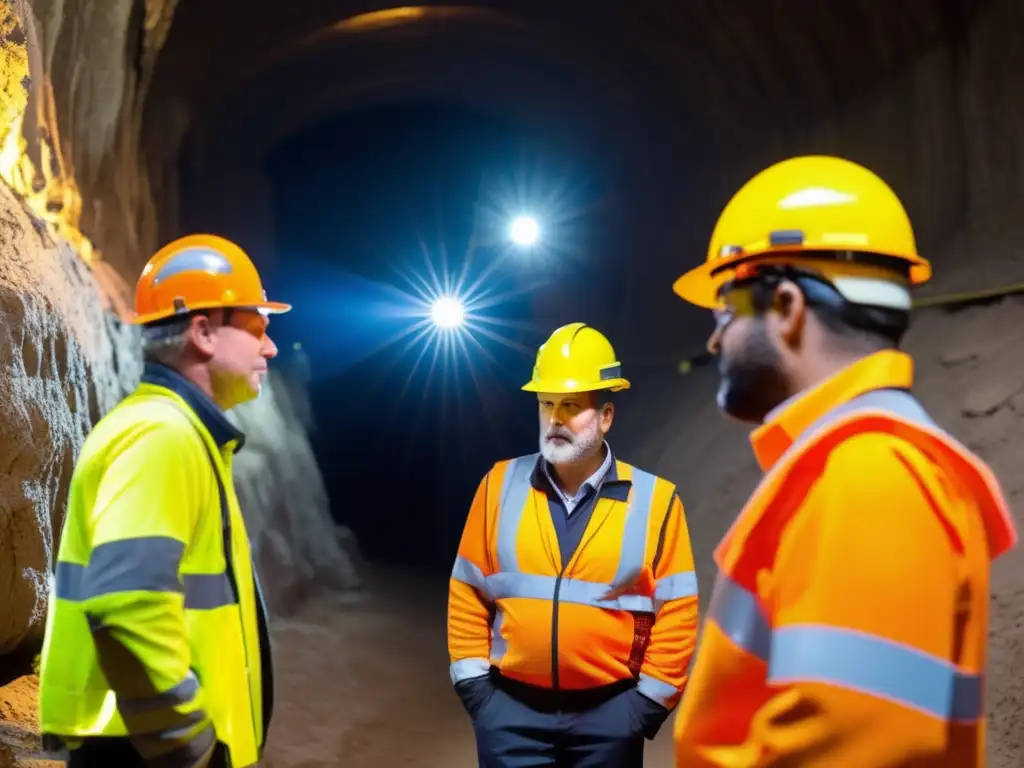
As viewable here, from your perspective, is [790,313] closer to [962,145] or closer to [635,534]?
[635,534]

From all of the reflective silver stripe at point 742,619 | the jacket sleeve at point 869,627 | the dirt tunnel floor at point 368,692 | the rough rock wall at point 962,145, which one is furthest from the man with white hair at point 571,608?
the rough rock wall at point 962,145

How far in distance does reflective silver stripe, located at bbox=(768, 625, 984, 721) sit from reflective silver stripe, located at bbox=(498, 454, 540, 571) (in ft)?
5.21

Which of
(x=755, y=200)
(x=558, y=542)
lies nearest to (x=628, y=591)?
(x=558, y=542)

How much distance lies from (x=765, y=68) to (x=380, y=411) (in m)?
8.15

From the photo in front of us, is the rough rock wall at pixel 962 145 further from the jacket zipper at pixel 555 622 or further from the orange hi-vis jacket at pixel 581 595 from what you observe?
the jacket zipper at pixel 555 622

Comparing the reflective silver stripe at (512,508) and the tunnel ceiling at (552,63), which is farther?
the tunnel ceiling at (552,63)

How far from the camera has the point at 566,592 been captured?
2646 mm

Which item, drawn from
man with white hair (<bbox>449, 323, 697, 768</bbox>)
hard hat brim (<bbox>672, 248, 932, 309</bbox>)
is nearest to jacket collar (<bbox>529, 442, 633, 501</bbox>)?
man with white hair (<bbox>449, 323, 697, 768</bbox>)

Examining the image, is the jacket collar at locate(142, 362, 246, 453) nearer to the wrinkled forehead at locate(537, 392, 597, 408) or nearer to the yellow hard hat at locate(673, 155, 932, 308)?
the wrinkled forehead at locate(537, 392, 597, 408)

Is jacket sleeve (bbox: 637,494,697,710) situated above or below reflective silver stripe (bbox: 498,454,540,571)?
below

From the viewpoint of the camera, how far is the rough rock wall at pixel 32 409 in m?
2.92

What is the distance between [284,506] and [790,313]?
22.6ft

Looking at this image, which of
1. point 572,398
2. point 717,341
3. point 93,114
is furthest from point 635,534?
point 93,114

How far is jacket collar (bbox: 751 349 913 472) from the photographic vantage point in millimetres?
1413
